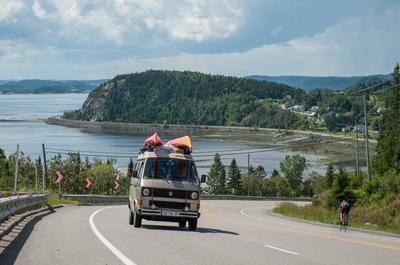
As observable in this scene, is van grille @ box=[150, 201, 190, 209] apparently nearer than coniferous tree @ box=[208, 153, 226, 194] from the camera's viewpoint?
Yes

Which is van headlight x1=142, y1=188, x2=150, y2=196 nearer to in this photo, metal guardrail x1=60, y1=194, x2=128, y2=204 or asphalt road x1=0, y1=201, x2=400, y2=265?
asphalt road x1=0, y1=201, x2=400, y2=265

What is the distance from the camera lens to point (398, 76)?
116 m

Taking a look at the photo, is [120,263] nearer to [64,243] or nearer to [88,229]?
[64,243]

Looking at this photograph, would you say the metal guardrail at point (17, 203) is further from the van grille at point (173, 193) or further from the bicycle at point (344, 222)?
the bicycle at point (344, 222)

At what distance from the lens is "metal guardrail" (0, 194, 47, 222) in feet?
64.6

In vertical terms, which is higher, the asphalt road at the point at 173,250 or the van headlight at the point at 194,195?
the van headlight at the point at 194,195

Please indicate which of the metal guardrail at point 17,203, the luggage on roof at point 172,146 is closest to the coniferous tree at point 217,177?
the metal guardrail at point 17,203

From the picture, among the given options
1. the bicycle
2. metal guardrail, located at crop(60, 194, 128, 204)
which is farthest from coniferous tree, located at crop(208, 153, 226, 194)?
the bicycle

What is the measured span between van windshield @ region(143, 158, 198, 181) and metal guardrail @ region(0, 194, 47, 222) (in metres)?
4.44

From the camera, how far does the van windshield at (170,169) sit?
19688 millimetres

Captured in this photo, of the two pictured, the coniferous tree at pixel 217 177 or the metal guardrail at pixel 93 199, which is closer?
the metal guardrail at pixel 93 199

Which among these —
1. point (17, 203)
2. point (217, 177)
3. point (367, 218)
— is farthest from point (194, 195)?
point (217, 177)

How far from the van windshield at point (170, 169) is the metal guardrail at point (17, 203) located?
4.44m

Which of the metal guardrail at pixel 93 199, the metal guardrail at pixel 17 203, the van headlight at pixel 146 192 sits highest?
the van headlight at pixel 146 192
